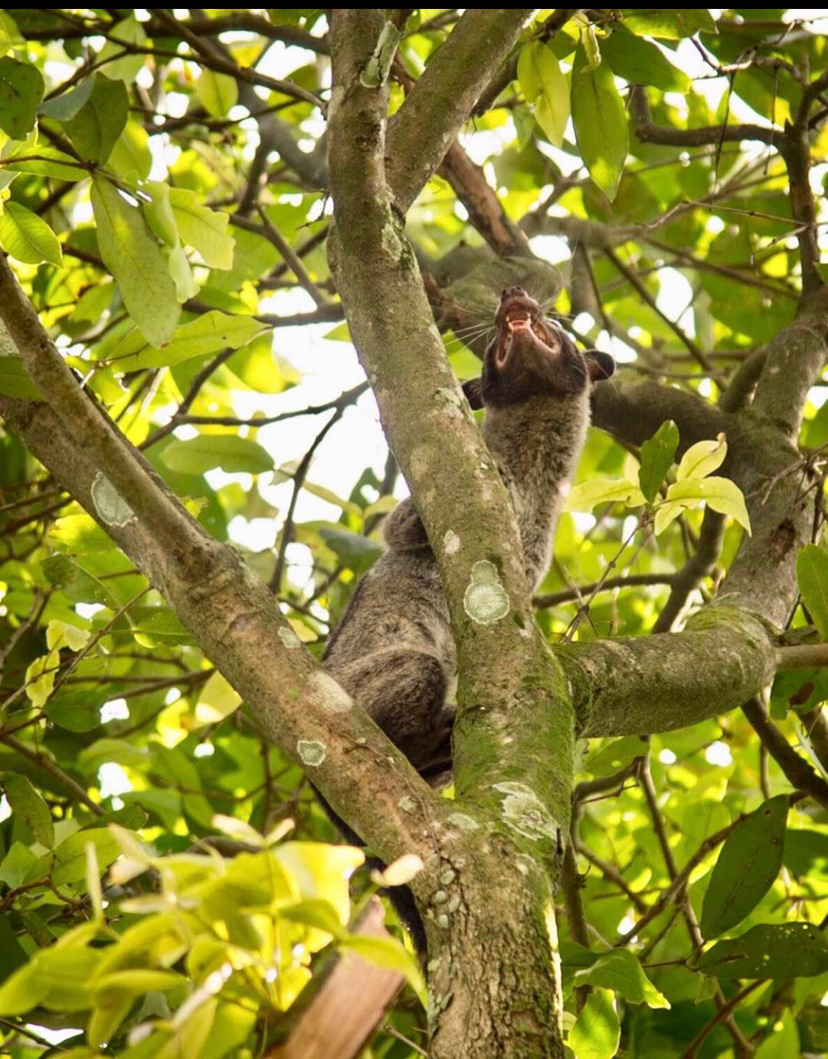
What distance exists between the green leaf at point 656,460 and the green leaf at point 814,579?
0.42 meters

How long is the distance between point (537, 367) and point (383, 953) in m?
3.97

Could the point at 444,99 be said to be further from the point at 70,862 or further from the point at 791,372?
the point at 70,862

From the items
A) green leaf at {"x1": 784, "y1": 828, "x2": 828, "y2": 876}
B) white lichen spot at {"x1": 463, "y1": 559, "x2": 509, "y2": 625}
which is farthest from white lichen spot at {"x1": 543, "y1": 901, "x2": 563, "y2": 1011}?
green leaf at {"x1": 784, "y1": 828, "x2": 828, "y2": 876}

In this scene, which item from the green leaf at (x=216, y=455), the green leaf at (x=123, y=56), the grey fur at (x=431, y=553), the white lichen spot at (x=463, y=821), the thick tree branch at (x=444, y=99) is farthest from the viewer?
the green leaf at (x=216, y=455)

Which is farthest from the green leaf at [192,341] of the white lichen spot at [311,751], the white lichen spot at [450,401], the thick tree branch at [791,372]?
the thick tree branch at [791,372]

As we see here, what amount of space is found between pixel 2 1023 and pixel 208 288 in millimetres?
2301

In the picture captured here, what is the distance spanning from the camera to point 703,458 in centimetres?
288

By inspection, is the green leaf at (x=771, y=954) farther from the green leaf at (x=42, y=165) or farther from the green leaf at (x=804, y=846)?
the green leaf at (x=42, y=165)

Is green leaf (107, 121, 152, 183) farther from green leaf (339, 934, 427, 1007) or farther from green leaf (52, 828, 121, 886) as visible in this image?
green leaf (339, 934, 427, 1007)

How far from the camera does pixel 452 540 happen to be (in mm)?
2271

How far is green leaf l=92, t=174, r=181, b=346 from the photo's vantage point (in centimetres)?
236

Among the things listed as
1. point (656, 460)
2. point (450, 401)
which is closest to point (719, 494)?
point (656, 460)

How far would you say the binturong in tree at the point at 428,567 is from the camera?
158 cm

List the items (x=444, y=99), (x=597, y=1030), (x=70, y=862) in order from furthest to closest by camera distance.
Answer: (x=444, y=99), (x=597, y=1030), (x=70, y=862)
